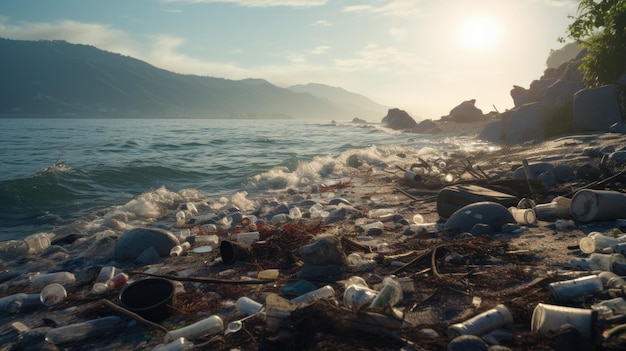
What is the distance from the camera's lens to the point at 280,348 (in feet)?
7.14

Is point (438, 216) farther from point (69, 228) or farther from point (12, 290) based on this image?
point (69, 228)

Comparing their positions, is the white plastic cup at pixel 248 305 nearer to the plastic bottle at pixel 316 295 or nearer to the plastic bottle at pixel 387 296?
the plastic bottle at pixel 316 295

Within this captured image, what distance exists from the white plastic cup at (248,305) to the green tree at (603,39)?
1637 centimetres

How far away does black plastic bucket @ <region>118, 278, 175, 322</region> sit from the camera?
2896mm

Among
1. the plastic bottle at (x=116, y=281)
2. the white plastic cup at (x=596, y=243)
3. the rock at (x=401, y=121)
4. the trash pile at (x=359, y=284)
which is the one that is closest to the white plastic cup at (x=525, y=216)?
the trash pile at (x=359, y=284)

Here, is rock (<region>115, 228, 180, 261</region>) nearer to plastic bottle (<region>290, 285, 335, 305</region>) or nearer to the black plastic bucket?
the black plastic bucket

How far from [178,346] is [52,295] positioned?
6.88 ft

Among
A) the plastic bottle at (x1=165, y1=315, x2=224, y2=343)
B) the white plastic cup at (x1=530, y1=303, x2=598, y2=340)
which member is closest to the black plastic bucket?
the plastic bottle at (x1=165, y1=315, x2=224, y2=343)

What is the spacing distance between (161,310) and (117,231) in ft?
14.2

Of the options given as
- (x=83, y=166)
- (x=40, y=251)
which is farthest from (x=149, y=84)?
(x=40, y=251)

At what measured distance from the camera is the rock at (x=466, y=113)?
125 ft

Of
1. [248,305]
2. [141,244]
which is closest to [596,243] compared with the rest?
[248,305]

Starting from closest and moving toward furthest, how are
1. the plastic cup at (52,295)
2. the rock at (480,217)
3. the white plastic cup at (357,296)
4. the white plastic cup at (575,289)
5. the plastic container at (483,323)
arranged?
the plastic container at (483,323) → the white plastic cup at (575,289) → the white plastic cup at (357,296) → the plastic cup at (52,295) → the rock at (480,217)

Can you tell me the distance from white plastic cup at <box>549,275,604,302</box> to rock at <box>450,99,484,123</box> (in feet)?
127
